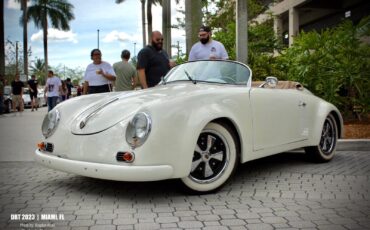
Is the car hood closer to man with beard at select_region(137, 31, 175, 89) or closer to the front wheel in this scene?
the front wheel

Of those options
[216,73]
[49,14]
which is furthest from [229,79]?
[49,14]

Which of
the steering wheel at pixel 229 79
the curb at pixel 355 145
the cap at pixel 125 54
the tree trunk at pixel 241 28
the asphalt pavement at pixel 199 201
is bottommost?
the asphalt pavement at pixel 199 201

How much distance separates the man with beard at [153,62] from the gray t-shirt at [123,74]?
2005mm

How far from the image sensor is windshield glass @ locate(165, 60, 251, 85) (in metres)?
5.00

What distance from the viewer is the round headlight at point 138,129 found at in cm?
369

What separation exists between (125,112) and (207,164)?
92 centimetres

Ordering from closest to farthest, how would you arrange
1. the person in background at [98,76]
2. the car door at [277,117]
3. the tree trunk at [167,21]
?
the car door at [277,117]
the person in background at [98,76]
the tree trunk at [167,21]

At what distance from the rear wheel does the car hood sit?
1.94m

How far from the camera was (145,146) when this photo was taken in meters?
3.66

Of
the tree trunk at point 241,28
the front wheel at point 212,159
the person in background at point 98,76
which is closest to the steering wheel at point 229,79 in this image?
the front wheel at point 212,159

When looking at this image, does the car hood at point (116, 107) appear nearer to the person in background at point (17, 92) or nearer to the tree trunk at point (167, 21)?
the tree trunk at point (167, 21)

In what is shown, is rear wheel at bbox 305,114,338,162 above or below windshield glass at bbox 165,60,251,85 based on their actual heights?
below

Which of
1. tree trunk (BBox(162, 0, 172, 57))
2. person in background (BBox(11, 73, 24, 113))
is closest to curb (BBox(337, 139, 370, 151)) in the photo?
tree trunk (BBox(162, 0, 172, 57))

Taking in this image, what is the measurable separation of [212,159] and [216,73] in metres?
1.26
